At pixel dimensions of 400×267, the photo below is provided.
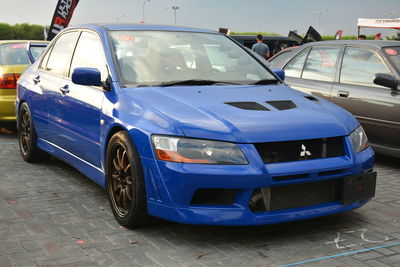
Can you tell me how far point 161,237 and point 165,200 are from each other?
379 millimetres

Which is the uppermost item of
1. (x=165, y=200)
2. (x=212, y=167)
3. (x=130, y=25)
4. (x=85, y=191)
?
(x=130, y=25)

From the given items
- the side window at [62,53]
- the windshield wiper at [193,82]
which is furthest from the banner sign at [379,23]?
the windshield wiper at [193,82]

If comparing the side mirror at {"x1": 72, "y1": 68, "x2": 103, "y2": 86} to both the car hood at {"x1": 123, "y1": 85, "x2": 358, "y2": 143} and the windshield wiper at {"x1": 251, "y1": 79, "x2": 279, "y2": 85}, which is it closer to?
the car hood at {"x1": 123, "y1": 85, "x2": 358, "y2": 143}

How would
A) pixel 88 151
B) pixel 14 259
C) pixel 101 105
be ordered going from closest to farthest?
pixel 14 259 < pixel 101 105 < pixel 88 151

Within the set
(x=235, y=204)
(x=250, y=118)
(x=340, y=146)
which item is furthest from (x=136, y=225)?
(x=340, y=146)

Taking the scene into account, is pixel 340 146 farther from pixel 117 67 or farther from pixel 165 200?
pixel 117 67

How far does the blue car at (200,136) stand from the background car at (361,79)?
199 cm

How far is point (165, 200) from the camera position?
3.92 metres

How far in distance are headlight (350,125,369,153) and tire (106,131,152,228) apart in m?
1.56

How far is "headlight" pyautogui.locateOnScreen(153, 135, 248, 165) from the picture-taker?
3.79 m

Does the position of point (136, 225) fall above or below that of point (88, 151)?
below

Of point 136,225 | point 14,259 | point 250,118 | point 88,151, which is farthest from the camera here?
point 88,151

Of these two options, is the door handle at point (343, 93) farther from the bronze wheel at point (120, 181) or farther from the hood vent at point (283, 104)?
the bronze wheel at point (120, 181)

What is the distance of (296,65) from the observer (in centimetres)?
816
